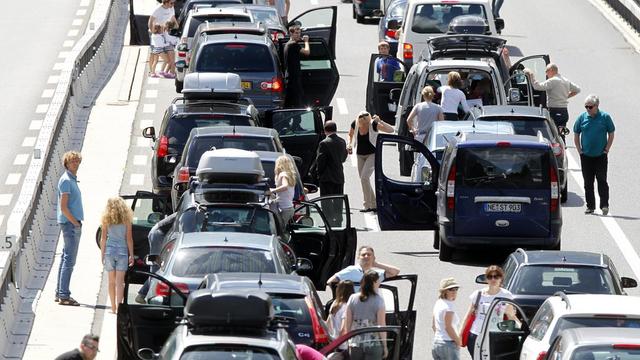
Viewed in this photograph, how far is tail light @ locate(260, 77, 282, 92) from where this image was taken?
31.5 metres

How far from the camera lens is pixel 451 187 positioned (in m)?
24.0

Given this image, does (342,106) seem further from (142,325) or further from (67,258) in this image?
(142,325)

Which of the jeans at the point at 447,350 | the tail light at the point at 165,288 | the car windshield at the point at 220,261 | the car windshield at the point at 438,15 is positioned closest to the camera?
the jeans at the point at 447,350

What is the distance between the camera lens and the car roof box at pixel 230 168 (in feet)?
74.6

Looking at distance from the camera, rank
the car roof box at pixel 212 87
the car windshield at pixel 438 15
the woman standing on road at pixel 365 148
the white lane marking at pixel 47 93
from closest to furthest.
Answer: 1. the woman standing on road at pixel 365 148
2. the car roof box at pixel 212 87
3. the car windshield at pixel 438 15
4. the white lane marking at pixel 47 93

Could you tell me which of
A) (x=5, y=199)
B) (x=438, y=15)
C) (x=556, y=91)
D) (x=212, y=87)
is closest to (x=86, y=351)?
(x=212, y=87)

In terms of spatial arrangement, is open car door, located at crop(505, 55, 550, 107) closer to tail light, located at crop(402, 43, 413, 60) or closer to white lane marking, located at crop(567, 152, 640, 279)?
white lane marking, located at crop(567, 152, 640, 279)

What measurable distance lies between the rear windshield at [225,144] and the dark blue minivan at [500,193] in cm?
216

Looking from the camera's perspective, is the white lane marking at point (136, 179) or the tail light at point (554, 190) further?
the white lane marking at point (136, 179)

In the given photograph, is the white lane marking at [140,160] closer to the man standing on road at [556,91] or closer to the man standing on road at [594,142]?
the man standing on road at [556,91]

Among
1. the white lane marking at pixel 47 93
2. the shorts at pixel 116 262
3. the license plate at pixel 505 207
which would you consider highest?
the shorts at pixel 116 262

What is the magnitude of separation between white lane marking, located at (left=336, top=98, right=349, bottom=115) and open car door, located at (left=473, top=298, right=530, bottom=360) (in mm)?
17212

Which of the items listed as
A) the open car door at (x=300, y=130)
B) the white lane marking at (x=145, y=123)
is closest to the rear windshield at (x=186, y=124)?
the open car door at (x=300, y=130)

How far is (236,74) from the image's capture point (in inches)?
1194
